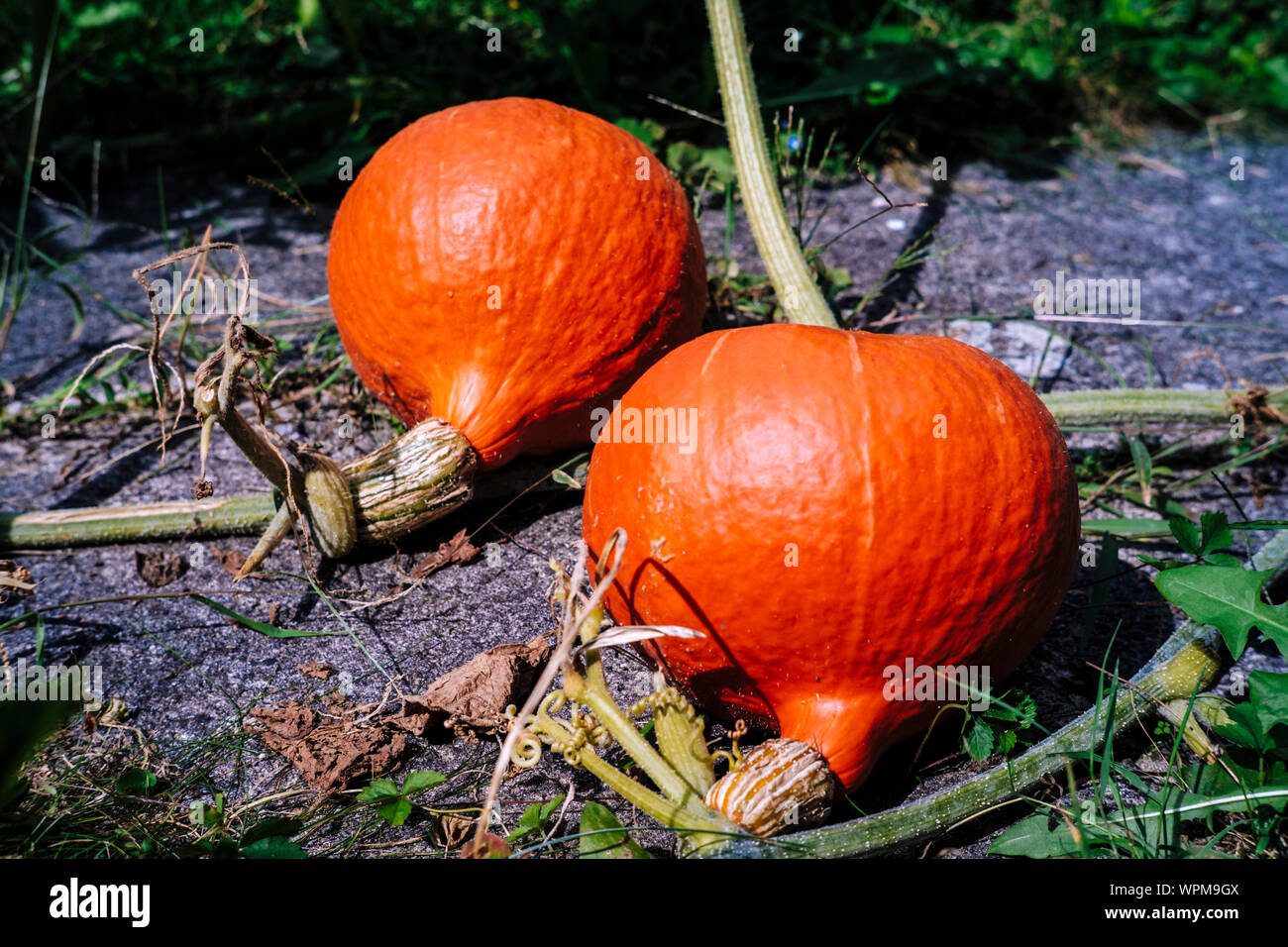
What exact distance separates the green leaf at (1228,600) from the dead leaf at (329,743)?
1.35 metres

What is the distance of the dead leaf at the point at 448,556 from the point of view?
83.7 inches

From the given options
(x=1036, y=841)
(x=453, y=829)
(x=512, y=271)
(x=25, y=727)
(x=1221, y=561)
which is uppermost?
(x=512, y=271)

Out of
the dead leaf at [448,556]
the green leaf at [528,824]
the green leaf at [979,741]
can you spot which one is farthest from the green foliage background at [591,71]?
the green leaf at [528,824]

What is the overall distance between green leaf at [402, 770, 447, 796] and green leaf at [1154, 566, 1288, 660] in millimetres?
1239

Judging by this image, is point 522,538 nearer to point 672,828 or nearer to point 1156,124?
point 672,828

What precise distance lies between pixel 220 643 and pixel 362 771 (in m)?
0.51

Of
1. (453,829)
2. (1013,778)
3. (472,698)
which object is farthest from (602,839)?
(1013,778)

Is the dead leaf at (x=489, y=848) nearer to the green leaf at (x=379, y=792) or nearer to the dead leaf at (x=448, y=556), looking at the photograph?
the green leaf at (x=379, y=792)

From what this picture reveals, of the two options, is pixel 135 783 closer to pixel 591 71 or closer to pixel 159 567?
pixel 159 567

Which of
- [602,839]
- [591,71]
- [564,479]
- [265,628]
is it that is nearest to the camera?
[602,839]

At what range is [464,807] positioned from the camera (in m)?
1.63

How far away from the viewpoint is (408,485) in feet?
6.56

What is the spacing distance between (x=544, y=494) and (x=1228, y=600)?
143cm
